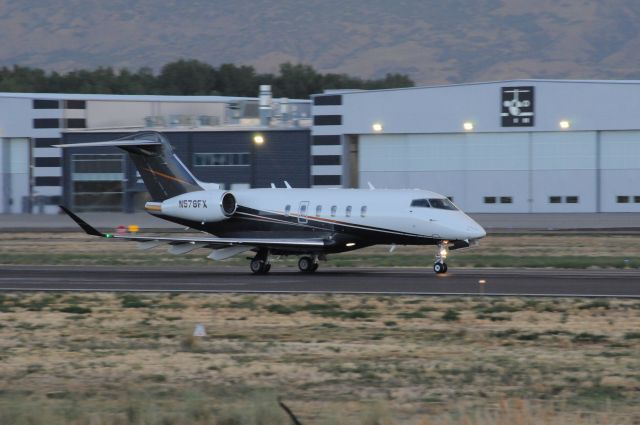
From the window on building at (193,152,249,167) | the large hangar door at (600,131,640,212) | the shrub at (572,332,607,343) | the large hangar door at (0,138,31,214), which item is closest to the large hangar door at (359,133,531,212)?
the large hangar door at (600,131,640,212)

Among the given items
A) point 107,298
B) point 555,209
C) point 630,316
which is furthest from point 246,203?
point 555,209

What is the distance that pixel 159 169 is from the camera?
33438mm

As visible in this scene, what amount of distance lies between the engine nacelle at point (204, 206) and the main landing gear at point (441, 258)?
6491mm

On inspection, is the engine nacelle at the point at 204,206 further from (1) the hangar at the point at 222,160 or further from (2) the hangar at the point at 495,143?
(2) the hangar at the point at 495,143

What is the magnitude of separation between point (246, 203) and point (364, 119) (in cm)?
3899

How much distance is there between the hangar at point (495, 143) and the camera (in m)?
65.4

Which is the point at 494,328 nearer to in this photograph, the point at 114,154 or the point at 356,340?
the point at 356,340

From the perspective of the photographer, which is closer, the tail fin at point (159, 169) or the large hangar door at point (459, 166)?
the tail fin at point (159, 169)

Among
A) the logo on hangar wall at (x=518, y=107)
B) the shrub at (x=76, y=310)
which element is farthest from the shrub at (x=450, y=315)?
the logo on hangar wall at (x=518, y=107)

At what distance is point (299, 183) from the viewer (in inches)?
2820

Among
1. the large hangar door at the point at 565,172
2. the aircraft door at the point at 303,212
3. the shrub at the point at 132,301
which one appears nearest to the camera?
the shrub at the point at 132,301

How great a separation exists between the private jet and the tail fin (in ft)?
0.10

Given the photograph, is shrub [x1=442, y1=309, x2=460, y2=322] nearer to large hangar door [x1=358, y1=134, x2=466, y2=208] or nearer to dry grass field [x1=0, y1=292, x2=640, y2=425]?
dry grass field [x1=0, y1=292, x2=640, y2=425]

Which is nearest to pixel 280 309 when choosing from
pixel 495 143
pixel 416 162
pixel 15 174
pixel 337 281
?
pixel 337 281
